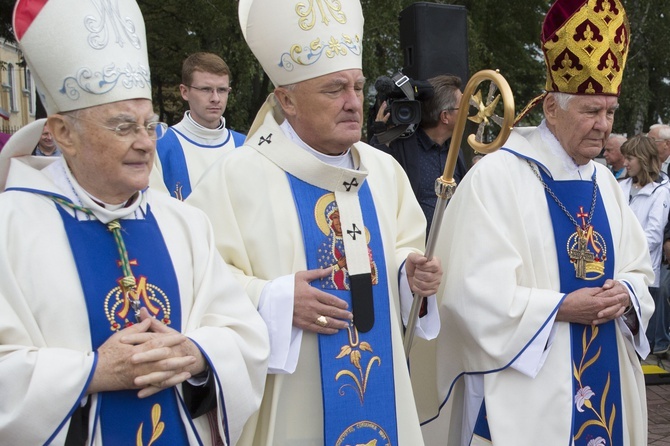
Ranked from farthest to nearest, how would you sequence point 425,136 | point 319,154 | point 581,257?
point 425,136, point 581,257, point 319,154

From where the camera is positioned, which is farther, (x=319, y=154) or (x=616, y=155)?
(x=616, y=155)

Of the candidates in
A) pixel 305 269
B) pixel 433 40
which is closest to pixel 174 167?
pixel 433 40

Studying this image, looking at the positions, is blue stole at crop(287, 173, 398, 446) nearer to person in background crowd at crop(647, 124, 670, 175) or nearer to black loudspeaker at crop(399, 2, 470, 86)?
black loudspeaker at crop(399, 2, 470, 86)

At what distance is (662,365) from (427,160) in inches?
155

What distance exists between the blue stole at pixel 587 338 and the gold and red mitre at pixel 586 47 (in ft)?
1.39

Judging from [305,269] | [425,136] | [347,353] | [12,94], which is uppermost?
[12,94]

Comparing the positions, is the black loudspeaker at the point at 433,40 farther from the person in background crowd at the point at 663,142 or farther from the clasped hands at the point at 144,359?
the clasped hands at the point at 144,359

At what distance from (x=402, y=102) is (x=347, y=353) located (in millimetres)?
2352

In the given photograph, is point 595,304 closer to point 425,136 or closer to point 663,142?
point 425,136

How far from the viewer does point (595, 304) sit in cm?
369

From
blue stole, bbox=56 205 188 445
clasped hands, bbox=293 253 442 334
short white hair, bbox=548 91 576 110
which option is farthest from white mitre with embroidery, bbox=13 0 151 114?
short white hair, bbox=548 91 576 110

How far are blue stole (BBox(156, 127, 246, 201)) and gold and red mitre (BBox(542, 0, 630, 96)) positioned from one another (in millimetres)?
3034

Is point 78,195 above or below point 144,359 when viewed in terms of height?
above

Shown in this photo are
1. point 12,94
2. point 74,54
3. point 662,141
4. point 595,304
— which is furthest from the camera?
point 12,94
